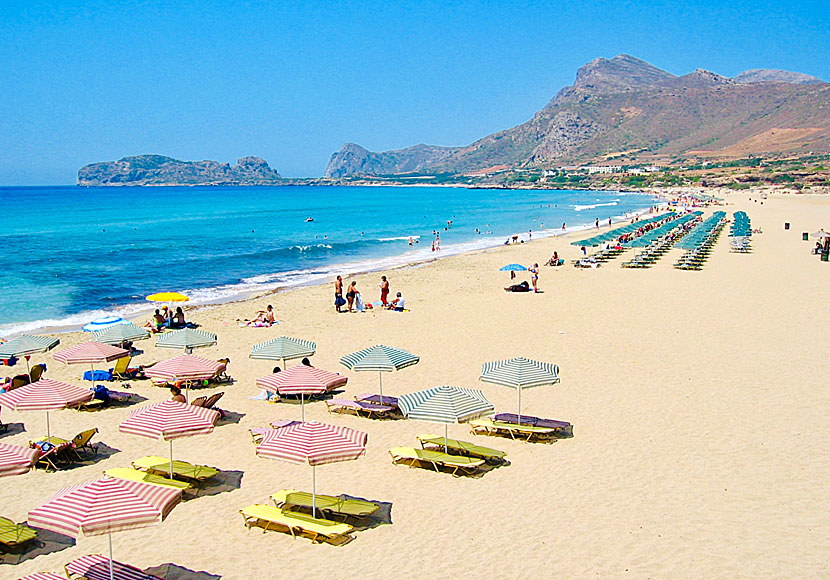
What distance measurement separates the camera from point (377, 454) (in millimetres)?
9906

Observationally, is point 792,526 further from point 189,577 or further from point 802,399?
point 189,577

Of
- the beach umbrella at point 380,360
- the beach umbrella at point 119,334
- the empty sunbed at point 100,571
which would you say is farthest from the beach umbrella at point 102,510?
the beach umbrella at point 119,334

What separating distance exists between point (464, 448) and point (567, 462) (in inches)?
59.4

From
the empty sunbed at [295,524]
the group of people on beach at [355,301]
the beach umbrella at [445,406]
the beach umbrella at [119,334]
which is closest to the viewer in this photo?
the empty sunbed at [295,524]

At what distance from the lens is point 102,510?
19.2 feet

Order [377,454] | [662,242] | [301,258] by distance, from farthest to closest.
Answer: [301,258]
[662,242]
[377,454]

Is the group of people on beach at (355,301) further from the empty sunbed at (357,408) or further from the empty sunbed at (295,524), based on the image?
the empty sunbed at (295,524)

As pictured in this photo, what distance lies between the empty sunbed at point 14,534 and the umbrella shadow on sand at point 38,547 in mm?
88

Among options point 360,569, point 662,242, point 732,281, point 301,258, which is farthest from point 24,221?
point 360,569

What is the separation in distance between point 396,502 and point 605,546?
267 centimetres

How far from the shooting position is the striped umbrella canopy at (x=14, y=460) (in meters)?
7.56

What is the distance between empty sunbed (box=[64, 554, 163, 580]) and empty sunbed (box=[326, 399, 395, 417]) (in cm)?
546

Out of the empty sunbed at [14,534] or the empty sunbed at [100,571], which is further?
the empty sunbed at [14,534]

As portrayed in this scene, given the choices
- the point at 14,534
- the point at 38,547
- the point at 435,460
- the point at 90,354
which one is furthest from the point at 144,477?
the point at 90,354
